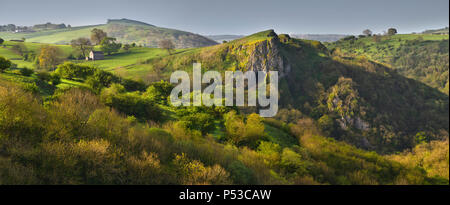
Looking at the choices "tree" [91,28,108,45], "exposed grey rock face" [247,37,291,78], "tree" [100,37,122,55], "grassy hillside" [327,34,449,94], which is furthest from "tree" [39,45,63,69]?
"grassy hillside" [327,34,449,94]

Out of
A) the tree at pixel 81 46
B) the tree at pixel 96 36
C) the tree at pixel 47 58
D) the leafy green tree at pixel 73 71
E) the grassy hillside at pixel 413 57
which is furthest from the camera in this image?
the grassy hillside at pixel 413 57

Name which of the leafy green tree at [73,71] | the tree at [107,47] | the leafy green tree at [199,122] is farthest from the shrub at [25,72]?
the tree at [107,47]

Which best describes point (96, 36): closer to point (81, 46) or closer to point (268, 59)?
point (81, 46)

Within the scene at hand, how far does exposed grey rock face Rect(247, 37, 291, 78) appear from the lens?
81.9 m

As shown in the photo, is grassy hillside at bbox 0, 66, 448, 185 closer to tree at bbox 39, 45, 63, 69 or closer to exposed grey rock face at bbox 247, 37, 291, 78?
tree at bbox 39, 45, 63, 69

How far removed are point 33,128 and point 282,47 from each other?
104012 millimetres

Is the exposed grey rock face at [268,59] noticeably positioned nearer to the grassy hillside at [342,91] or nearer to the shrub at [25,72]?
the grassy hillside at [342,91]

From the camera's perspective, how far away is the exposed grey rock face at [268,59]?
81.9m

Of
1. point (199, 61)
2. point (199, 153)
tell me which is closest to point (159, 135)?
point (199, 153)

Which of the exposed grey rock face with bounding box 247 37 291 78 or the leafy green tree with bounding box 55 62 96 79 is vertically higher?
the exposed grey rock face with bounding box 247 37 291 78

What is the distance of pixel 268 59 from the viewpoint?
8538 cm

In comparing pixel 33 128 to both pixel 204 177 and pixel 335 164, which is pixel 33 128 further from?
pixel 335 164

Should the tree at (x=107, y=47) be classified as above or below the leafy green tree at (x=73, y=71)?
above

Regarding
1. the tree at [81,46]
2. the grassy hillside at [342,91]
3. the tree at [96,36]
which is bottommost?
the grassy hillside at [342,91]
